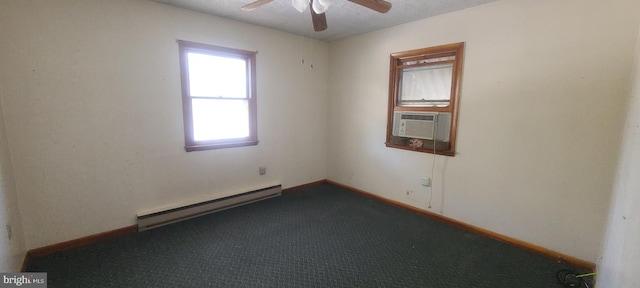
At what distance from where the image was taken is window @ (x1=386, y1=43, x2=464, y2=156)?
9.52 feet

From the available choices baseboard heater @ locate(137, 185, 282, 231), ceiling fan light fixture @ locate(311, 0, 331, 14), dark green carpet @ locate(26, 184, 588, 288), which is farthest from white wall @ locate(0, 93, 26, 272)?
ceiling fan light fixture @ locate(311, 0, 331, 14)

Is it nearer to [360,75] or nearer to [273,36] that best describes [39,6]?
[273,36]

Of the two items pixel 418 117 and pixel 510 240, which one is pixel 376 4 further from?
pixel 510 240

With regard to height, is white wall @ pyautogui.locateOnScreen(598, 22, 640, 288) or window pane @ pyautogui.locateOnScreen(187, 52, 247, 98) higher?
window pane @ pyautogui.locateOnScreen(187, 52, 247, 98)

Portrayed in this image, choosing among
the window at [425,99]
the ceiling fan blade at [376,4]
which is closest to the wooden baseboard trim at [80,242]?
the ceiling fan blade at [376,4]

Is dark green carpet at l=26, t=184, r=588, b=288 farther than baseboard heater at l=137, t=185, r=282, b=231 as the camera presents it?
No

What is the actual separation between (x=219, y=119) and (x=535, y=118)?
3.36m

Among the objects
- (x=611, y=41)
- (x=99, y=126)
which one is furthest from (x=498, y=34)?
→ (x=99, y=126)

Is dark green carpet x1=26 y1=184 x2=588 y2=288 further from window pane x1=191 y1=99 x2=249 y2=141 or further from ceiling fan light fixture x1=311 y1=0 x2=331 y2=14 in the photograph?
ceiling fan light fixture x1=311 y1=0 x2=331 y2=14

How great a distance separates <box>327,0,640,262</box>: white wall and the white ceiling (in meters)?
0.19

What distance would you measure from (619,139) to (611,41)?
0.76 meters

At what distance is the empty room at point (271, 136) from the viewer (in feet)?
6.66

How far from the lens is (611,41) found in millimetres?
2004

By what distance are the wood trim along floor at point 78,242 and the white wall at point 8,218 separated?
0.37ft
